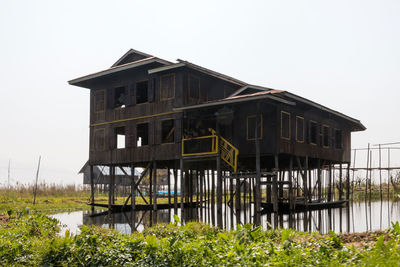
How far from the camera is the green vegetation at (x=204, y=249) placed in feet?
23.4

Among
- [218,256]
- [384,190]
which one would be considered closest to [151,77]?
[218,256]

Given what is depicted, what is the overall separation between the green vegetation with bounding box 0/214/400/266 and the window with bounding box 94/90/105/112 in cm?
1775

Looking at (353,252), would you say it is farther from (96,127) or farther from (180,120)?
(96,127)

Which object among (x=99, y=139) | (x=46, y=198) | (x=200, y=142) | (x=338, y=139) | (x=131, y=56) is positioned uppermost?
(x=131, y=56)

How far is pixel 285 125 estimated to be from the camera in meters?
23.2

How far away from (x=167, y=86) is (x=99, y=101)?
19.9ft

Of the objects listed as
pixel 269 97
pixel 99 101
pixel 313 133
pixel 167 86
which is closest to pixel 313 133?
pixel 313 133

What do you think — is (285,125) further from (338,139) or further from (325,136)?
(338,139)

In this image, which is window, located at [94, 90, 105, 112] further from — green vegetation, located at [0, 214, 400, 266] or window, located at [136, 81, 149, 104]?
green vegetation, located at [0, 214, 400, 266]

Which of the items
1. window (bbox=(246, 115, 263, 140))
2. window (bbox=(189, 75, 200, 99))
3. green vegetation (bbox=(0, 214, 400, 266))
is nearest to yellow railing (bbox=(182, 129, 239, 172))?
window (bbox=(246, 115, 263, 140))

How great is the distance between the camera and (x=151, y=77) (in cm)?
2488

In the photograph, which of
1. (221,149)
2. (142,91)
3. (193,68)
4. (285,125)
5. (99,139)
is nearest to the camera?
(221,149)

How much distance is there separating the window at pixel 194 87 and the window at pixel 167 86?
35.7 inches

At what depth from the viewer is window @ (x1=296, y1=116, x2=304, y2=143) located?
80.3 feet
